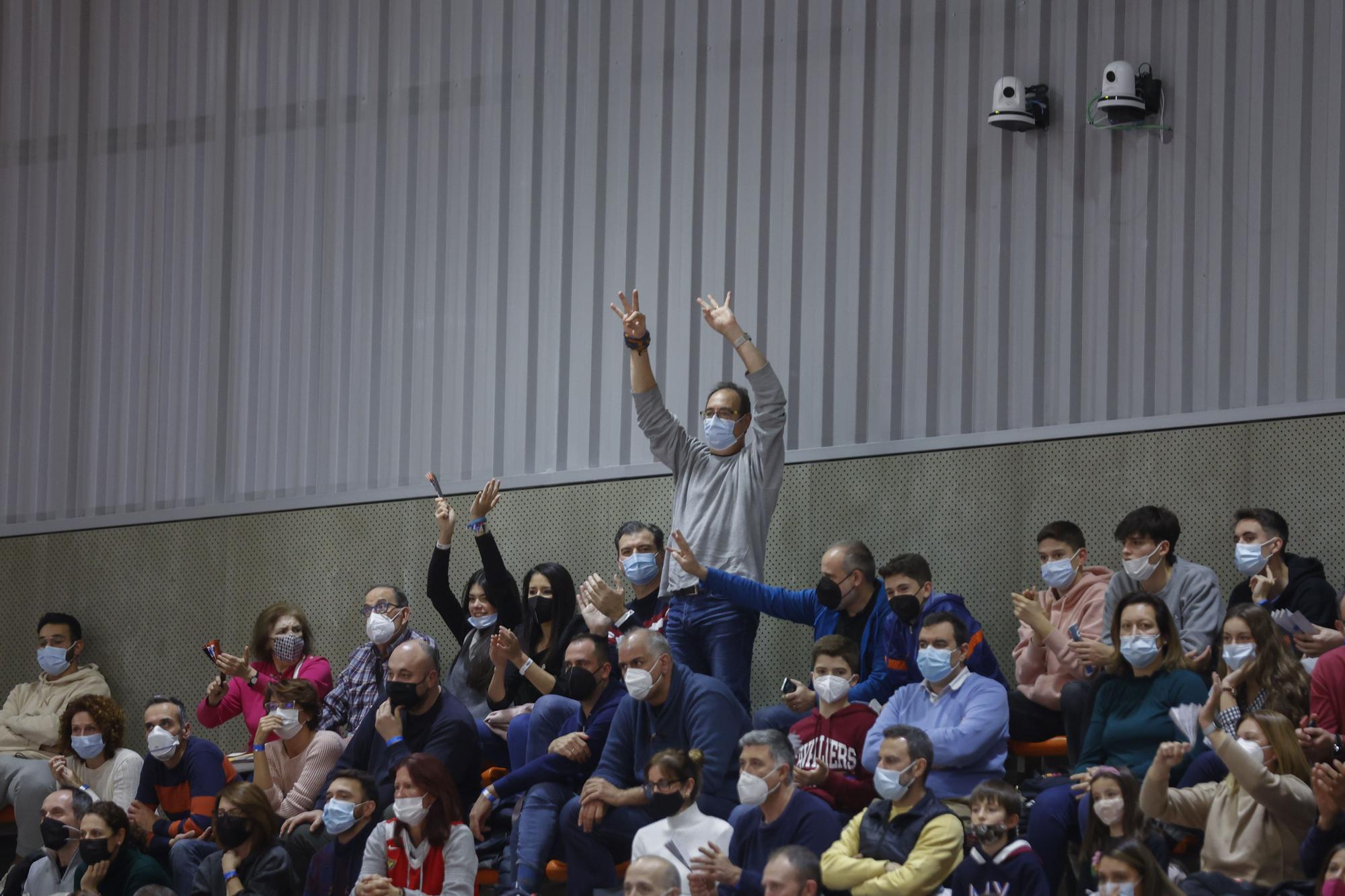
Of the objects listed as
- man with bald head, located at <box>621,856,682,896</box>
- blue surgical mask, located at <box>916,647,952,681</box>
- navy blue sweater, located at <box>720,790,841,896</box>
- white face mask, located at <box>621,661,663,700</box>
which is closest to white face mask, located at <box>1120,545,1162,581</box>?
blue surgical mask, located at <box>916,647,952,681</box>

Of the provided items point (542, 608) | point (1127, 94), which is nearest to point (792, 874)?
point (542, 608)

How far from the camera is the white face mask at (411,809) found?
673cm

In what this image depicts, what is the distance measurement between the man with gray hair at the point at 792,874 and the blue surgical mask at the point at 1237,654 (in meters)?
1.48

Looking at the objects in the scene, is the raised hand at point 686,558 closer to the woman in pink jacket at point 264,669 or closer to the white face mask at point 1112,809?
the white face mask at point 1112,809

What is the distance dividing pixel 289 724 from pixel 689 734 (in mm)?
2071

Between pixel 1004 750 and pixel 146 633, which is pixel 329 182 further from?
pixel 1004 750

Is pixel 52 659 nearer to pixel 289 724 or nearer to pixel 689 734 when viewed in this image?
pixel 289 724

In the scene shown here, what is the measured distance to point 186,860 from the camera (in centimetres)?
757

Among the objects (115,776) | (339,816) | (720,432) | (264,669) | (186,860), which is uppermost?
(720,432)

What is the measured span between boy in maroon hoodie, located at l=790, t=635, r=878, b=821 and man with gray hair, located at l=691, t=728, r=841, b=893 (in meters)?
0.27

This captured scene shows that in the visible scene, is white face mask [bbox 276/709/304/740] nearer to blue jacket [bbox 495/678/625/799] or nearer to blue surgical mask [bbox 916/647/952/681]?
blue jacket [bbox 495/678/625/799]

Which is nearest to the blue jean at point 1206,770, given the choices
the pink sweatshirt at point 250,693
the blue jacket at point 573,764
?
the blue jacket at point 573,764

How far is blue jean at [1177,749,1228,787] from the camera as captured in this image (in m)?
5.77

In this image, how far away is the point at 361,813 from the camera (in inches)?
276
